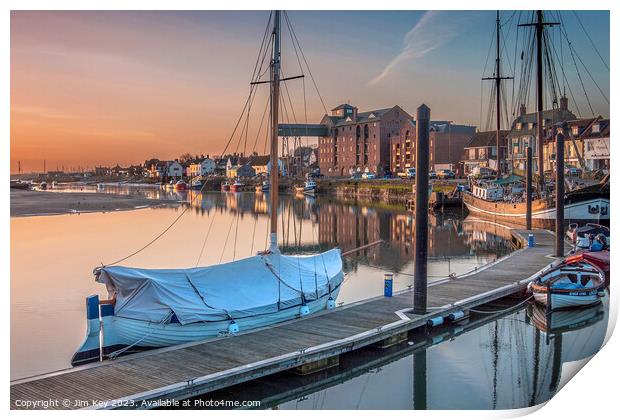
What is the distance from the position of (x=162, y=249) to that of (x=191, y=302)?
21.0 metres

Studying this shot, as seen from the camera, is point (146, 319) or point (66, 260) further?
point (66, 260)

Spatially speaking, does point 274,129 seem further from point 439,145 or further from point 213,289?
point 439,145

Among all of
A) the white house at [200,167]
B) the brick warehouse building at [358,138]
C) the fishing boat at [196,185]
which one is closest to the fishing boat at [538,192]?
the brick warehouse building at [358,138]

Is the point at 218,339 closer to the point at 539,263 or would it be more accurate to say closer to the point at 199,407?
the point at 199,407

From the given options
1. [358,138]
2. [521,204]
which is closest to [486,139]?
[358,138]

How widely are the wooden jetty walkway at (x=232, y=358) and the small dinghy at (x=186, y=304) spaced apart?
41cm

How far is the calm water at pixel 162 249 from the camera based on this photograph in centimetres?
1692

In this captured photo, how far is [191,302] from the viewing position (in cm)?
1293

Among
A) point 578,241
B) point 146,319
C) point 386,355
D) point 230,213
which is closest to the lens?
point 146,319

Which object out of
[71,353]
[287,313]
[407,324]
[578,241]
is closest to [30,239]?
[71,353]

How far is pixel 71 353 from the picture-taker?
14.3 m

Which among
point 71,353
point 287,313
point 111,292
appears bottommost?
point 71,353
